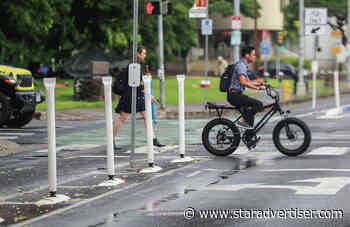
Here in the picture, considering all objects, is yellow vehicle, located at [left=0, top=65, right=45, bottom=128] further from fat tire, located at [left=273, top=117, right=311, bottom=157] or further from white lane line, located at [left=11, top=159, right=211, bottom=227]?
white lane line, located at [left=11, top=159, right=211, bottom=227]

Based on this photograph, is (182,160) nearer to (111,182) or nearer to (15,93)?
(111,182)

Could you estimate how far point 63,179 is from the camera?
12.5 m

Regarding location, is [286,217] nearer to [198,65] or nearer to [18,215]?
[18,215]

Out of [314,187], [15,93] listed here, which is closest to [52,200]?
[314,187]

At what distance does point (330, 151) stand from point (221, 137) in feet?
6.40

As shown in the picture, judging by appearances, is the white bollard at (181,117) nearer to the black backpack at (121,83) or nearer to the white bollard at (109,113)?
the white bollard at (109,113)

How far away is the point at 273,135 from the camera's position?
15.3 m

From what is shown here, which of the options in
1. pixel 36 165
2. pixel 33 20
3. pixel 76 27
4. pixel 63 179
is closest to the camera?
pixel 63 179

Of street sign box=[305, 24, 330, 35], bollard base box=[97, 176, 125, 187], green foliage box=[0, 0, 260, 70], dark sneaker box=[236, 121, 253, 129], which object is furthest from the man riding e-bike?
street sign box=[305, 24, 330, 35]

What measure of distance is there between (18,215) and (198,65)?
6879 cm

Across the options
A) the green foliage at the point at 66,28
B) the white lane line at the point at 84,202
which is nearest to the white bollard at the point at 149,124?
the white lane line at the point at 84,202

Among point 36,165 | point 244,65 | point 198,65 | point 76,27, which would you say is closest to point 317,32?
point 76,27

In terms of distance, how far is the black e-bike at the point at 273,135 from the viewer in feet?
49.2

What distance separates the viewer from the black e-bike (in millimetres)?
15008
